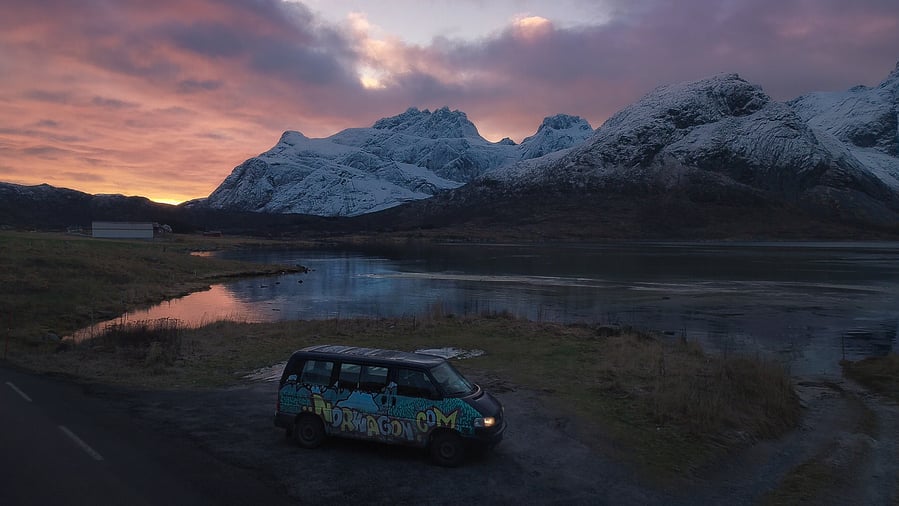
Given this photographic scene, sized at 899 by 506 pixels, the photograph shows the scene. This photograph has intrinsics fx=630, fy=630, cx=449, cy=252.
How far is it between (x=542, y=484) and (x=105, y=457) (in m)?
8.80

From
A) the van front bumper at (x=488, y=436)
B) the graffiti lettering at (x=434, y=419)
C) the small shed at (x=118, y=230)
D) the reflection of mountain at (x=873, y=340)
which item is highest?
the small shed at (x=118, y=230)

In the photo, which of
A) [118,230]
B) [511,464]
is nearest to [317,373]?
[511,464]

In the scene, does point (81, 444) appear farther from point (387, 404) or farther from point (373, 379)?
point (387, 404)

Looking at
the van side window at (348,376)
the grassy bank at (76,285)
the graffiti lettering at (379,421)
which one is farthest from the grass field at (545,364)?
the van side window at (348,376)

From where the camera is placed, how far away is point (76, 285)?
171 feet

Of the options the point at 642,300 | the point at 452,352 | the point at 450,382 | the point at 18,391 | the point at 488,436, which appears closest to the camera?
the point at 488,436

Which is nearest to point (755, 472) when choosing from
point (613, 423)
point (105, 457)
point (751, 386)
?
point (613, 423)

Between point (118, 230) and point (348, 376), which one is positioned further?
point (118, 230)

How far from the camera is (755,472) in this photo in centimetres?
1444

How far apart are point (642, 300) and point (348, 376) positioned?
1997 inches

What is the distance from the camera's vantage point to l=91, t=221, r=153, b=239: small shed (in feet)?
536

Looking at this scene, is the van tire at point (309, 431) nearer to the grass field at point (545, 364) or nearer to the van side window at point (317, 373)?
the van side window at point (317, 373)

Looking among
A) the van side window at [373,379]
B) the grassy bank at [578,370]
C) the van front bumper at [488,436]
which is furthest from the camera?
the grassy bank at [578,370]

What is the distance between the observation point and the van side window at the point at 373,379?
13512 mm
